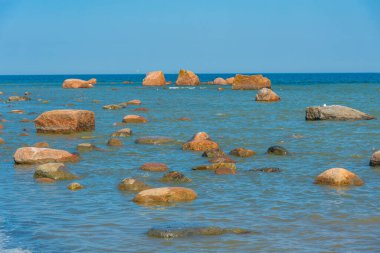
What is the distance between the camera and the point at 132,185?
16.0 metres

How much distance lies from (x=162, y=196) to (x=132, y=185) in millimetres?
1832

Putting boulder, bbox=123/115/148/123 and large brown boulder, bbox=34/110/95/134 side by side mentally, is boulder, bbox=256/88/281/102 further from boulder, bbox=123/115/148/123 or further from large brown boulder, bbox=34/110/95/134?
large brown boulder, bbox=34/110/95/134

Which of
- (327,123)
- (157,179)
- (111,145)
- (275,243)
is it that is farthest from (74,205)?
(327,123)

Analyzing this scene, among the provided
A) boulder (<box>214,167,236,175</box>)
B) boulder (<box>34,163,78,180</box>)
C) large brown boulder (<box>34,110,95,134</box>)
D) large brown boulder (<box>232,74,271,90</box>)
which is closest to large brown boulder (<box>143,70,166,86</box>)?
large brown boulder (<box>232,74,271,90</box>)

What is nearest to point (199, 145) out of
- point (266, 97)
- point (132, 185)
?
point (132, 185)

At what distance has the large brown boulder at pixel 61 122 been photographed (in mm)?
29234

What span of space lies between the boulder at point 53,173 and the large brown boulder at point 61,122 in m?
11.7

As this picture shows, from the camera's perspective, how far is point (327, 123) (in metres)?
34.2

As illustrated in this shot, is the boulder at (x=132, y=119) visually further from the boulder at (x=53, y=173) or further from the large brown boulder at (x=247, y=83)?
the large brown boulder at (x=247, y=83)

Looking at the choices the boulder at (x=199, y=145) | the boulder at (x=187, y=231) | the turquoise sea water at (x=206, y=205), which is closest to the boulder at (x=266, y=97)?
the turquoise sea water at (x=206, y=205)

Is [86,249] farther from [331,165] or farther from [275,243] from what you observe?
[331,165]

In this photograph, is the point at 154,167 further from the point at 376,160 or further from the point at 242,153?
the point at 376,160

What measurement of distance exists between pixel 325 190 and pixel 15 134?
724 inches

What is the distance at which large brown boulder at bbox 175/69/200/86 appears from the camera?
108562 mm
